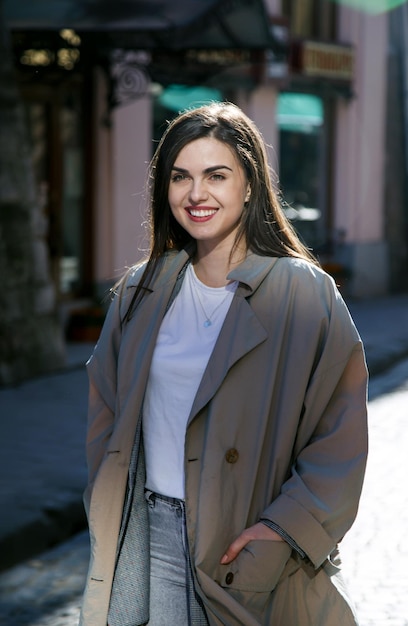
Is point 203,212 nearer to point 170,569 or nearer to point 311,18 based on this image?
point 170,569

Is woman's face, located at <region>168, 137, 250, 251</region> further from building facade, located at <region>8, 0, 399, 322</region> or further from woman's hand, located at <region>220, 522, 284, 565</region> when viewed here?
building facade, located at <region>8, 0, 399, 322</region>

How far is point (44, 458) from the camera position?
7.58 meters

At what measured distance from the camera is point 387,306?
62.2 feet

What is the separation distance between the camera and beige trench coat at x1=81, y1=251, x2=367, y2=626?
110 inches

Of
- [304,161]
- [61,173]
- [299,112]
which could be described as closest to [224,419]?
[61,173]

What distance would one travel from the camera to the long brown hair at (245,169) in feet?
9.63

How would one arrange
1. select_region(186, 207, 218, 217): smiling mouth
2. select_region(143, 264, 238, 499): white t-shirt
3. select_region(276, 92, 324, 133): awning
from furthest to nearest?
select_region(276, 92, 324, 133): awning
select_region(186, 207, 218, 217): smiling mouth
select_region(143, 264, 238, 499): white t-shirt

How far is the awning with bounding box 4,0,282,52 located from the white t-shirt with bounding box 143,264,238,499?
903cm

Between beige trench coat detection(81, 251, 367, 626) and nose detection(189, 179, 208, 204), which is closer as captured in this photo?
beige trench coat detection(81, 251, 367, 626)

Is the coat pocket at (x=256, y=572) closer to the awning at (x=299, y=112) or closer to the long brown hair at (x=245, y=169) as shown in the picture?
the long brown hair at (x=245, y=169)

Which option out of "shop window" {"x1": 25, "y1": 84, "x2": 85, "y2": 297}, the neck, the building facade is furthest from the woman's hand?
"shop window" {"x1": 25, "y1": 84, "x2": 85, "y2": 297}

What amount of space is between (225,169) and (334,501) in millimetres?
775

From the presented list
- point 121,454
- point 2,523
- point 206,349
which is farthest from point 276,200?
point 2,523

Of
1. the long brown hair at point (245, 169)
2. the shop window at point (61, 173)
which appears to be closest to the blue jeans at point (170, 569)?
the long brown hair at point (245, 169)
